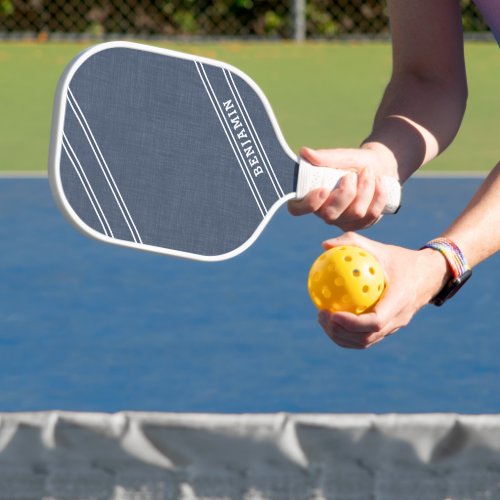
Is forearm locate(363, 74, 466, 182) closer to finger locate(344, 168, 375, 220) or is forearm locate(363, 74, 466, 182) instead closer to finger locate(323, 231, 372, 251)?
finger locate(344, 168, 375, 220)

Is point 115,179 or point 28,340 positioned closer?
point 115,179

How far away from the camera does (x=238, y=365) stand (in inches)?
171

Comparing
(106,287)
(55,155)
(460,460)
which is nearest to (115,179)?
(55,155)

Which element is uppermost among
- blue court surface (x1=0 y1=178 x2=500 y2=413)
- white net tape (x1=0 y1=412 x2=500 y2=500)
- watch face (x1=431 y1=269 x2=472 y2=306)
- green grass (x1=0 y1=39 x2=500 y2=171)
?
watch face (x1=431 y1=269 x2=472 y2=306)

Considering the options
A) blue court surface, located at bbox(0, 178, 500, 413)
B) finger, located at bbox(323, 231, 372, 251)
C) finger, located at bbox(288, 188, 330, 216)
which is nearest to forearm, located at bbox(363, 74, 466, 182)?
finger, located at bbox(288, 188, 330, 216)

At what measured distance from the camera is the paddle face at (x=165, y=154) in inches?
82.5

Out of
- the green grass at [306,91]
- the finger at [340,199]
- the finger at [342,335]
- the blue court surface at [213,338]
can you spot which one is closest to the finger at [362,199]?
the finger at [340,199]

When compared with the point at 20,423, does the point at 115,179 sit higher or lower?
higher

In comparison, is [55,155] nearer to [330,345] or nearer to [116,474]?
[116,474]

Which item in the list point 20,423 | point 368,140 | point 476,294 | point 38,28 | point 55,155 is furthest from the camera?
point 38,28

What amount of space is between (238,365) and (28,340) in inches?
29.2

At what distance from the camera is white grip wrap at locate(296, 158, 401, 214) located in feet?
7.34

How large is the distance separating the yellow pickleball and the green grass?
5159 millimetres

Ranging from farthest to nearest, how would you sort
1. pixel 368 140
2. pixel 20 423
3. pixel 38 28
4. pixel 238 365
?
pixel 38 28 → pixel 238 365 → pixel 368 140 → pixel 20 423
